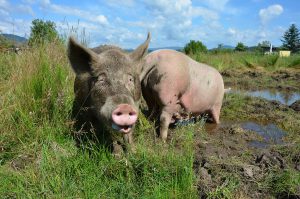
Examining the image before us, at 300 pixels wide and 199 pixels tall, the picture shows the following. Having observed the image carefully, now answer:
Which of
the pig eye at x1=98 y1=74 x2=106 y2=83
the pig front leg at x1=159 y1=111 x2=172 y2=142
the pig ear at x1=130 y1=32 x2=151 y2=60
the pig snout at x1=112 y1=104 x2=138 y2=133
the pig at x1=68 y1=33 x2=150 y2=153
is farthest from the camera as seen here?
the pig front leg at x1=159 y1=111 x2=172 y2=142

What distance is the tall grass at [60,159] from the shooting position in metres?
2.99

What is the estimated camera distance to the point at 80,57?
13.8 ft

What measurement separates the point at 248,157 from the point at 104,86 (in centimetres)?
178

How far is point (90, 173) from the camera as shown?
3303mm

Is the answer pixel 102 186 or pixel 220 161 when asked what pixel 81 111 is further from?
pixel 220 161

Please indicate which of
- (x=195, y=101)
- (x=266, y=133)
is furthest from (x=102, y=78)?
(x=266, y=133)

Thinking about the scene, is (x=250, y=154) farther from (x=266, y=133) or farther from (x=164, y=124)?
(x=266, y=133)

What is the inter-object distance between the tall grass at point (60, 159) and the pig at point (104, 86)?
0.25 meters

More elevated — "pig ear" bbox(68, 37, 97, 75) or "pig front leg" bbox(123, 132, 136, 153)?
"pig ear" bbox(68, 37, 97, 75)

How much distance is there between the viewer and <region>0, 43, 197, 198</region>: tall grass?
9.82ft

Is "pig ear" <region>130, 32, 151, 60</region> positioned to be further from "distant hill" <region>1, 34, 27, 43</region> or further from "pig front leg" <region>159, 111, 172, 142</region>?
"distant hill" <region>1, 34, 27, 43</region>

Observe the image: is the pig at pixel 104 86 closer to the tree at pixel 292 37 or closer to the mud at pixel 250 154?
the mud at pixel 250 154

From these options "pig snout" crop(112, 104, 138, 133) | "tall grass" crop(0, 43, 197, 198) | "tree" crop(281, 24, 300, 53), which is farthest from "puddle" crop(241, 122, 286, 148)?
"tree" crop(281, 24, 300, 53)

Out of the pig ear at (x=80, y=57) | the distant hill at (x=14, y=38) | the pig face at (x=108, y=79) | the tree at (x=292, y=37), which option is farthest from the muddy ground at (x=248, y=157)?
the tree at (x=292, y=37)
